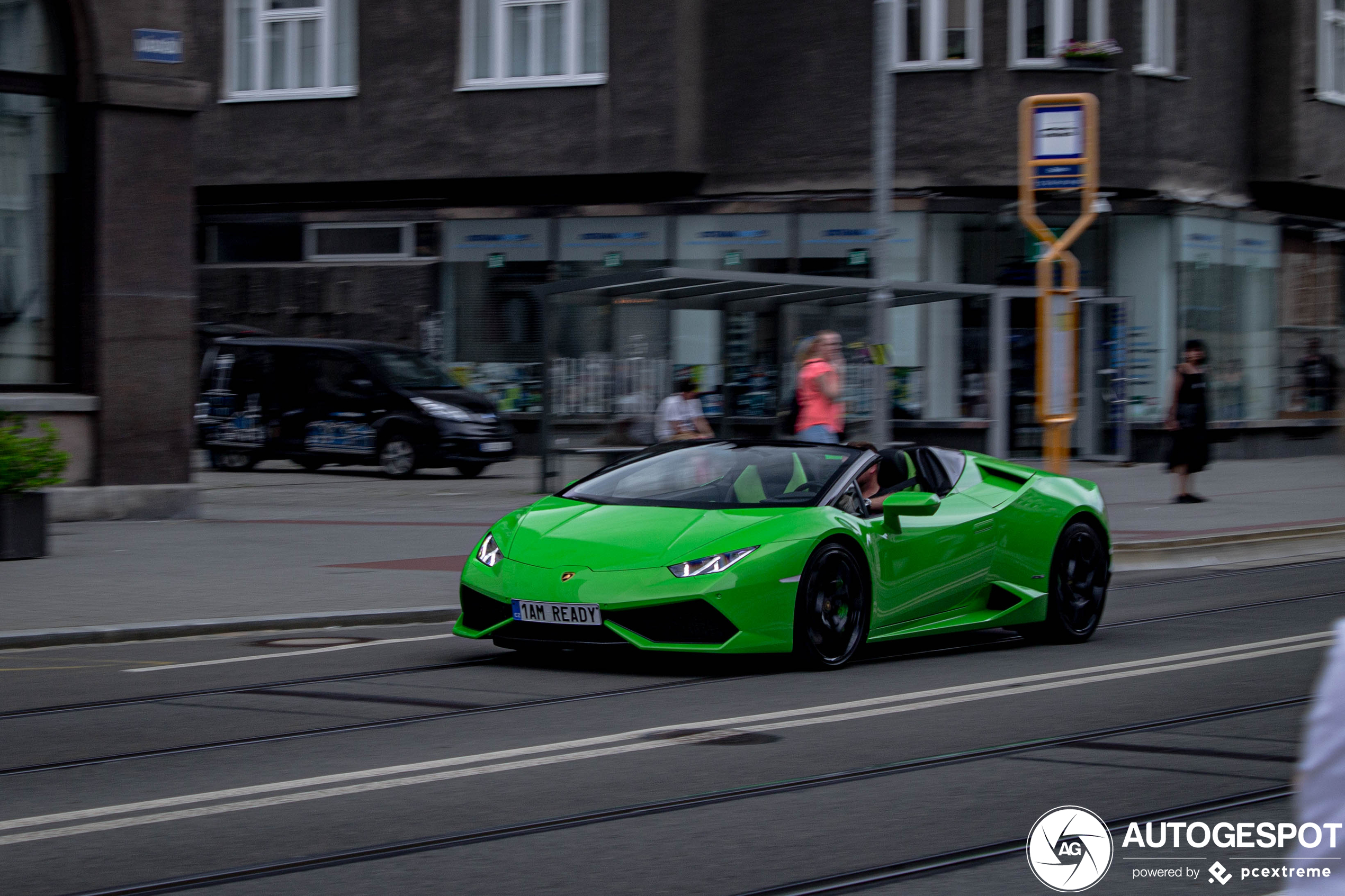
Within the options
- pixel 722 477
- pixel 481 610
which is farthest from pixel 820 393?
pixel 481 610

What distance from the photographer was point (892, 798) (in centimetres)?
572

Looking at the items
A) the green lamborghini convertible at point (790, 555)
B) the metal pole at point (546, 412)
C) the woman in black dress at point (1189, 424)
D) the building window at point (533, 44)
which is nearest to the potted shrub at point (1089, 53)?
the building window at point (533, 44)

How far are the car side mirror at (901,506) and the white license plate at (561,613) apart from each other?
5.76ft

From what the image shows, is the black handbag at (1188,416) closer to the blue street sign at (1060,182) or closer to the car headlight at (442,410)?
the blue street sign at (1060,182)

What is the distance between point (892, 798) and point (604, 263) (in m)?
23.4

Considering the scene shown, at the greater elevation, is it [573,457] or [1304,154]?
[1304,154]

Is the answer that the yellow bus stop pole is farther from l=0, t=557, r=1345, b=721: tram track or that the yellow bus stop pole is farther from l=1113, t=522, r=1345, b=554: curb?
l=0, t=557, r=1345, b=721: tram track

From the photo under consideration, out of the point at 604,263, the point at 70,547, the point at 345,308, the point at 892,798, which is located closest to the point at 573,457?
the point at 70,547

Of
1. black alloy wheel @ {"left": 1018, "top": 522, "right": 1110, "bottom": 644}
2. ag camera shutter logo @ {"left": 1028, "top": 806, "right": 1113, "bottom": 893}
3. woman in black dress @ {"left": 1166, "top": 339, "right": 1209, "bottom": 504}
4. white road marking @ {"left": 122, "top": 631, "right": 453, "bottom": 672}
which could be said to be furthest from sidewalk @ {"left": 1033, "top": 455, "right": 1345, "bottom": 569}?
ag camera shutter logo @ {"left": 1028, "top": 806, "right": 1113, "bottom": 893}

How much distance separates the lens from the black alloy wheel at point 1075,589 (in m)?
10.0

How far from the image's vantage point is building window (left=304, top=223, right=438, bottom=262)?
29516 mm

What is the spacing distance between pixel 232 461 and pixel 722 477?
18.1 m

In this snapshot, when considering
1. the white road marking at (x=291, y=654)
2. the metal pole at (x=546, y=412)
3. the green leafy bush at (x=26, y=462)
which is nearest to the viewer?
the white road marking at (x=291, y=654)

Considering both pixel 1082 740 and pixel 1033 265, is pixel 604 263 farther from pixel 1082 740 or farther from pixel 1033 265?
pixel 1082 740
